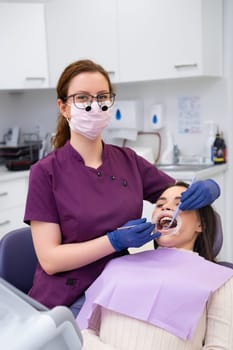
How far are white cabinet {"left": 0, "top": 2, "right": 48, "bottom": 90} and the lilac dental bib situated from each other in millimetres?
2112

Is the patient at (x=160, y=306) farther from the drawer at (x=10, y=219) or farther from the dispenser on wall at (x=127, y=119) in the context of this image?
the dispenser on wall at (x=127, y=119)

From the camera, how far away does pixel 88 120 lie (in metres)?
1.27

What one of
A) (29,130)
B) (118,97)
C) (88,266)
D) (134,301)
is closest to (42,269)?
(88,266)

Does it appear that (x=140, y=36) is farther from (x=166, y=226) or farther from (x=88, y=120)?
(x=166, y=226)

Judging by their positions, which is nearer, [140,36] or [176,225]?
[176,225]

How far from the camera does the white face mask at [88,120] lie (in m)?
1.27

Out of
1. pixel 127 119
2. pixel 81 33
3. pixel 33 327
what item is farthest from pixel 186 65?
pixel 33 327

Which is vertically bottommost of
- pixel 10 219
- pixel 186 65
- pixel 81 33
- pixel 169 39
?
pixel 10 219

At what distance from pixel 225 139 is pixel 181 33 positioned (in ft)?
2.32

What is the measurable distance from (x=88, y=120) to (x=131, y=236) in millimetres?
384

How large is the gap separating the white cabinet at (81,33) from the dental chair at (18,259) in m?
1.67

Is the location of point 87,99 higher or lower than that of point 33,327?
higher

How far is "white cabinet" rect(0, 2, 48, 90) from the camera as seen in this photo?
2.92 m

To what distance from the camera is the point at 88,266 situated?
1229 mm
